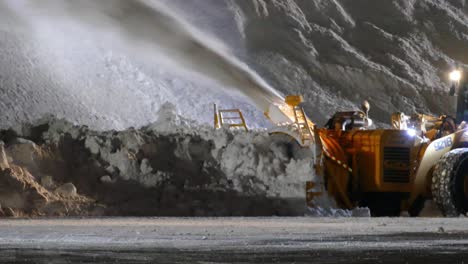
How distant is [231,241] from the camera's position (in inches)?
427

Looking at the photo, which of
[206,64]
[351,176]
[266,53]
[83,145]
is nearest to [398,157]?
[351,176]

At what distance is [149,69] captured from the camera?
2805 centimetres

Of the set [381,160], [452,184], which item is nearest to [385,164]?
[381,160]

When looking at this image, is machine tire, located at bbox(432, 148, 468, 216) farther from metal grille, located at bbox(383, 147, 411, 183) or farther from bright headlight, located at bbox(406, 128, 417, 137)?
bright headlight, located at bbox(406, 128, 417, 137)

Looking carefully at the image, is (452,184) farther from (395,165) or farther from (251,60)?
(251,60)

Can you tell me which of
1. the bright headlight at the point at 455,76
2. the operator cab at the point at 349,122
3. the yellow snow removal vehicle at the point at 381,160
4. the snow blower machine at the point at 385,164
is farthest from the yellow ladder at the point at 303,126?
the bright headlight at the point at 455,76

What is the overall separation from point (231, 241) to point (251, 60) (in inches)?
860

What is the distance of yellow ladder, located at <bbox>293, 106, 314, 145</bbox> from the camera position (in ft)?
56.1

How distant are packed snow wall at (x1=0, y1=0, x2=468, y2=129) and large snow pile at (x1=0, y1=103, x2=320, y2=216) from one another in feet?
13.0

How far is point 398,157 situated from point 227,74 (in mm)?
13201

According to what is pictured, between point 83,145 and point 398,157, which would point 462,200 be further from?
point 83,145

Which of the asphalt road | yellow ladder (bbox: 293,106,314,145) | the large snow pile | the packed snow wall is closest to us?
the asphalt road

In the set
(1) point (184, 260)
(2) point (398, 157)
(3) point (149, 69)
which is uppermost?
(3) point (149, 69)

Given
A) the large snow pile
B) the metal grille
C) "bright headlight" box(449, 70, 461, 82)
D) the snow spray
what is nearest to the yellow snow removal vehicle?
the metal grille
